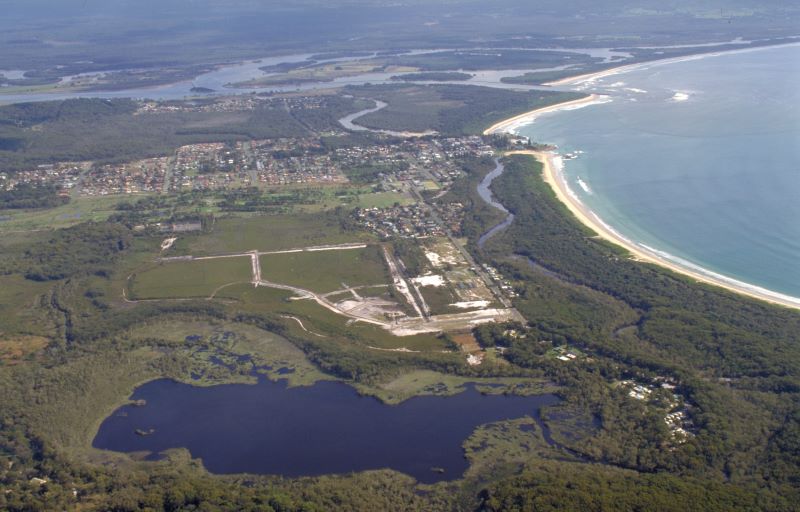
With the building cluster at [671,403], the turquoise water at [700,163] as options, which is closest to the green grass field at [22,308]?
the building cluster at [671,403]

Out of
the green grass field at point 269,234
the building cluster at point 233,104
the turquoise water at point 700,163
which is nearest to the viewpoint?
the turquoise water at point 700,163

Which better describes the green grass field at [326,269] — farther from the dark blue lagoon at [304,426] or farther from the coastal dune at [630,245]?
the coastal dune at [630,245]

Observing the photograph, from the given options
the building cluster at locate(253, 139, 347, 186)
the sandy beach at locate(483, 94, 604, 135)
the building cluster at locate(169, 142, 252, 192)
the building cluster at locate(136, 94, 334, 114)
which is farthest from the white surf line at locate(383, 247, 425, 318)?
the building cluster at locate(136, 94, 334, 114)

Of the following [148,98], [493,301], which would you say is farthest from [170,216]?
[148,98]

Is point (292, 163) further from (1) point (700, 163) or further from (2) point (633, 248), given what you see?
(1) point (700, 163)

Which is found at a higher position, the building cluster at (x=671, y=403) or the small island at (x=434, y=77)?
the small island at (x=434, y=77)

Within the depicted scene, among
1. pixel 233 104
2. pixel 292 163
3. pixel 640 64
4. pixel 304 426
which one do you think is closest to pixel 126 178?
pixel 292 163

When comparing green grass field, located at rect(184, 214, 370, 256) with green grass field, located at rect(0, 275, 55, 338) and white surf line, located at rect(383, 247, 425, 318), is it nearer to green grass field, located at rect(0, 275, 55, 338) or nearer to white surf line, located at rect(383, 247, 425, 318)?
white surf line, located at rect(383, 247, 425, 318)
